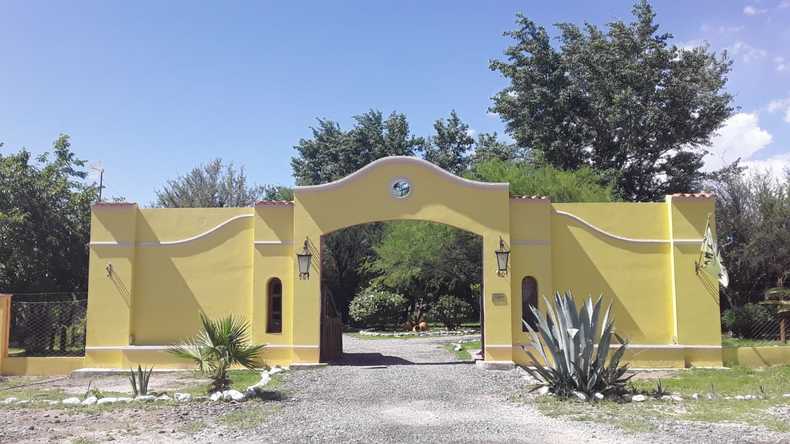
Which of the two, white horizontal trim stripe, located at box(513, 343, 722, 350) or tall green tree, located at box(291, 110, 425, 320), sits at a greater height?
tall green tree, located at box(291, 110, 425, 320)

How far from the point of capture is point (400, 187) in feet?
54.4

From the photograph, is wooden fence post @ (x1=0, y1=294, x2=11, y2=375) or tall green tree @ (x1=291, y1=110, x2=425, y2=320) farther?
tall green tree @ (x1=291, y1=110, x2=425, y2=320)

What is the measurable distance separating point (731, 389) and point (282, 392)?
816cm

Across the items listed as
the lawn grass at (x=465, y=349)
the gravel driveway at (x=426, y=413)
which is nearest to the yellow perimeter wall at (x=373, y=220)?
the gravel driveway at (x=426, y=413)

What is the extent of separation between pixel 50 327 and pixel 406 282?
15.5 meters

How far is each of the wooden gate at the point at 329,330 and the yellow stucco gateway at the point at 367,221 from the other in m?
0.74

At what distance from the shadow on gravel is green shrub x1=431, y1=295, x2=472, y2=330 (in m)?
11.6

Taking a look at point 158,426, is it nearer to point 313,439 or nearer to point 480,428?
point 313,439

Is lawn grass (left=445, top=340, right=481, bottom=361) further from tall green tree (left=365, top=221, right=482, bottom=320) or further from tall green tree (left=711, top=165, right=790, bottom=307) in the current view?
tall green tree (left=711, top=165, right=790, bottom=307)

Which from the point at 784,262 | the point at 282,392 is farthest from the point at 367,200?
the point at 784,262

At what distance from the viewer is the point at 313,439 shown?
345 inches

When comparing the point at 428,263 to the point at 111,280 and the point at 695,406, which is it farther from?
the point at 695,406

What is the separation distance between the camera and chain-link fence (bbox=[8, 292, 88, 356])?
63.5 feet

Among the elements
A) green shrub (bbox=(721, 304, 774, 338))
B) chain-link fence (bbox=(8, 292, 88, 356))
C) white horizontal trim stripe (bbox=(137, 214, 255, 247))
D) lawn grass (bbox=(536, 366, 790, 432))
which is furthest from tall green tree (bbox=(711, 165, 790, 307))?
chain-link fence (bbox=(8, 292, 88, 356))
